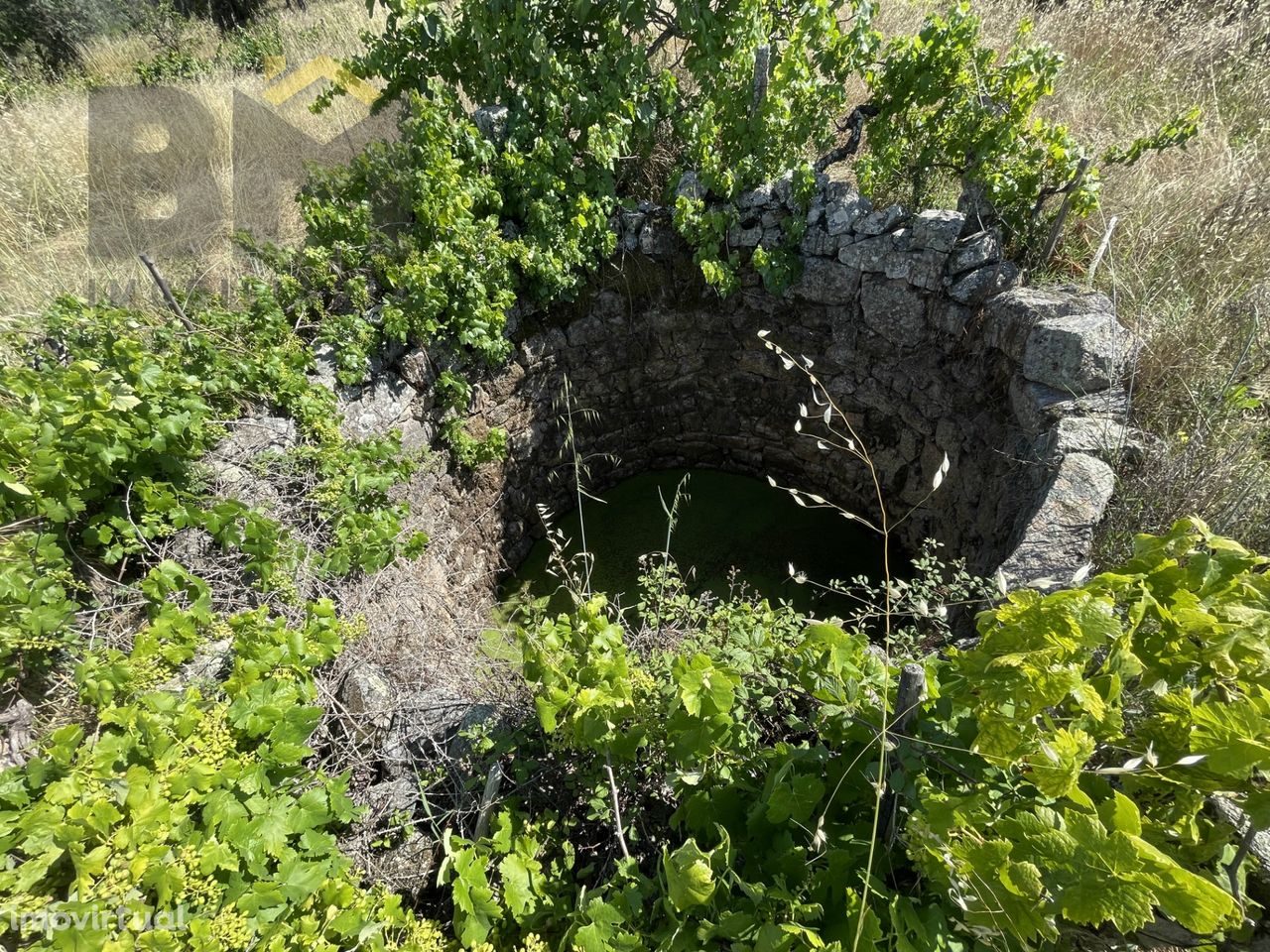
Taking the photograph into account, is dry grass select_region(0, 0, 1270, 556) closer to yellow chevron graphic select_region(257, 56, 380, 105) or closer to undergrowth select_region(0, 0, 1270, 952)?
undergrowth select_region(0, 0, 1270, 952)

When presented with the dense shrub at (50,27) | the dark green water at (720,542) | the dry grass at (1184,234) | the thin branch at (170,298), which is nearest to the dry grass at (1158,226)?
the dry grass at (1184,234)

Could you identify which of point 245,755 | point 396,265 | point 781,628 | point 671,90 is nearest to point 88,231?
point 396,265

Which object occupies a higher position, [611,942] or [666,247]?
[666,247]

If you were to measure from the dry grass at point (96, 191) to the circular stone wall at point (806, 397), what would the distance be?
1902 millimetres

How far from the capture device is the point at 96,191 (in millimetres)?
4859

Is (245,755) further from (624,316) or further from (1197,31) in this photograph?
(1197,31)

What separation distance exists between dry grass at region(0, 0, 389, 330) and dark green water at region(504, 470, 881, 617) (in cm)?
286

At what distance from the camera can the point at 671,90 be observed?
149 inches

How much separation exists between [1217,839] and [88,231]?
647 cm

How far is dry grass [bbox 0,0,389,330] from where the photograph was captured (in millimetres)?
3779

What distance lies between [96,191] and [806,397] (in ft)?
19.0
